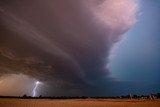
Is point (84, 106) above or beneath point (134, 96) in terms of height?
beneath

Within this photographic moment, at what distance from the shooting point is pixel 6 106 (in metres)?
65.6

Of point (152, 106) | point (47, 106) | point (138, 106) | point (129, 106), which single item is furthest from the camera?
point (47, 106)

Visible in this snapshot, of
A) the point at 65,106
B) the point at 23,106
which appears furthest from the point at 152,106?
the point at 23,106

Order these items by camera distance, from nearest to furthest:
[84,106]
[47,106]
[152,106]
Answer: [152,106], [84,106], [47,106]

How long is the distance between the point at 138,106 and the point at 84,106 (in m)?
17.0

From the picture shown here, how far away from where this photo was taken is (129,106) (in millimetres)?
62844

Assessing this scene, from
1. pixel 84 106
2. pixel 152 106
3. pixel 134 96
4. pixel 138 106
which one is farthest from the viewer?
pixel 134 96

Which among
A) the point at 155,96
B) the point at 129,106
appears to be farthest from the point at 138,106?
the point at 155,96

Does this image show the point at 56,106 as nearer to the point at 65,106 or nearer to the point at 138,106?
the point at 65,106

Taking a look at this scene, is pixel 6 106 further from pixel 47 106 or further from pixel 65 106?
pixel 65 106

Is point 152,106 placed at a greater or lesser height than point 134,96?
lesser

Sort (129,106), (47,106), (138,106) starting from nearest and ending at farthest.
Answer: (138,106) → (129,106) → (47,106)

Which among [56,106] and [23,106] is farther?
[56,106]

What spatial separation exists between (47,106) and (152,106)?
115 ft
